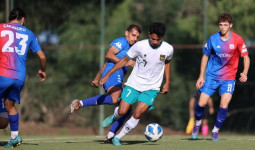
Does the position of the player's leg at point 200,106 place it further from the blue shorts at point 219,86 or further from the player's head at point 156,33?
the player's head at point 156,33

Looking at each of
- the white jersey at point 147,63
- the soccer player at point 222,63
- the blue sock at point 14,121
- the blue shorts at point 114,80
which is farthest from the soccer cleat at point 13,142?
the soccer player at point 222,63

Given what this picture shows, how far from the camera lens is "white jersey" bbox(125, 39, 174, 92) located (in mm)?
8867

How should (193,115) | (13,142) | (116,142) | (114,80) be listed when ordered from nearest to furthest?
(13,142) < (116,142) < (114,80) < (193,115)

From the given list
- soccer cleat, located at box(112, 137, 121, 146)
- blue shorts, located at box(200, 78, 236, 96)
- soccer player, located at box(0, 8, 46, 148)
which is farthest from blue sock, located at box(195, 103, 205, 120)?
soccer player, located at box(0, 8, 46, 148)

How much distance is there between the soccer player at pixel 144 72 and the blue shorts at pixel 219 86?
128 cm

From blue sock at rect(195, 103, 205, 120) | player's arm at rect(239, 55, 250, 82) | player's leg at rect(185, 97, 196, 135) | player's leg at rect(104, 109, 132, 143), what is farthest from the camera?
player's leg at rect(185, 97, 196, 135)

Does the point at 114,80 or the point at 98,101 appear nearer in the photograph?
the point at 98,101

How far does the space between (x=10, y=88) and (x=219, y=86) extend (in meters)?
3.53

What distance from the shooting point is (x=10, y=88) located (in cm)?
853

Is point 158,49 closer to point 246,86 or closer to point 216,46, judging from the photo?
point 216,46

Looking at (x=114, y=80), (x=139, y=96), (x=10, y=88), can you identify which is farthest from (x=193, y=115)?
(x=10, y=88)

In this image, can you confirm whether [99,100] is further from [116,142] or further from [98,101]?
[116,142]

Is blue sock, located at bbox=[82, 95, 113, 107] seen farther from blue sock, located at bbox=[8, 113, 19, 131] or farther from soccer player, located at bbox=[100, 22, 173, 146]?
blue sock, located at bbox=[8, 113, 19, 131]

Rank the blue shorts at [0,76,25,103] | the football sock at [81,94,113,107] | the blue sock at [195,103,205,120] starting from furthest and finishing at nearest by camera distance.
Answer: the blue sock at [195,103,205,120] < the football sock at [81,94,113,107] < the blue shorts at [0,76,25,103]
